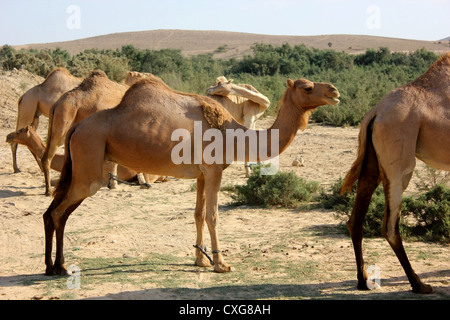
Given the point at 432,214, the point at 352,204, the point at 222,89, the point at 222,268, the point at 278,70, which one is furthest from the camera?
the point at 278,70

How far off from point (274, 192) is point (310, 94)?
155 inches

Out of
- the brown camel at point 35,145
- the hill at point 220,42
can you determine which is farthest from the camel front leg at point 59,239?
the hill at point 220,42

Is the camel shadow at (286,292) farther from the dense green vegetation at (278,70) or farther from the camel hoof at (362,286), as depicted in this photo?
the dense green vegetation at (278,70)

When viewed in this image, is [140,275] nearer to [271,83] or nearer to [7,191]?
[7,191]

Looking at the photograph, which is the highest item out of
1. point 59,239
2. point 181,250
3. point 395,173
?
point 395,173

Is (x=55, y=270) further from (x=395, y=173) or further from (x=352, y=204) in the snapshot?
(x=352, y=204)

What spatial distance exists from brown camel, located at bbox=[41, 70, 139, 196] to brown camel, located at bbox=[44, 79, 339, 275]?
14.0 feet

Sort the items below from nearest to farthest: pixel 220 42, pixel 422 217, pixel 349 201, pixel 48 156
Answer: pixel 422 217
pixel 349 201
pixel 48 156
pixel 220 42

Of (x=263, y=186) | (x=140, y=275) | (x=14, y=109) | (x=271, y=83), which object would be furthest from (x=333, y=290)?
(x=271, y=83)

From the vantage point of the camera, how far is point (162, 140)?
23.9 ft

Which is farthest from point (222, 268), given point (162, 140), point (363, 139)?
point (363, 139)

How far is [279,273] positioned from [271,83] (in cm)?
2284

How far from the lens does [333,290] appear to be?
6.53m

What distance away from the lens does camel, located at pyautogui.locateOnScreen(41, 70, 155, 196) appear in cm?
1174
